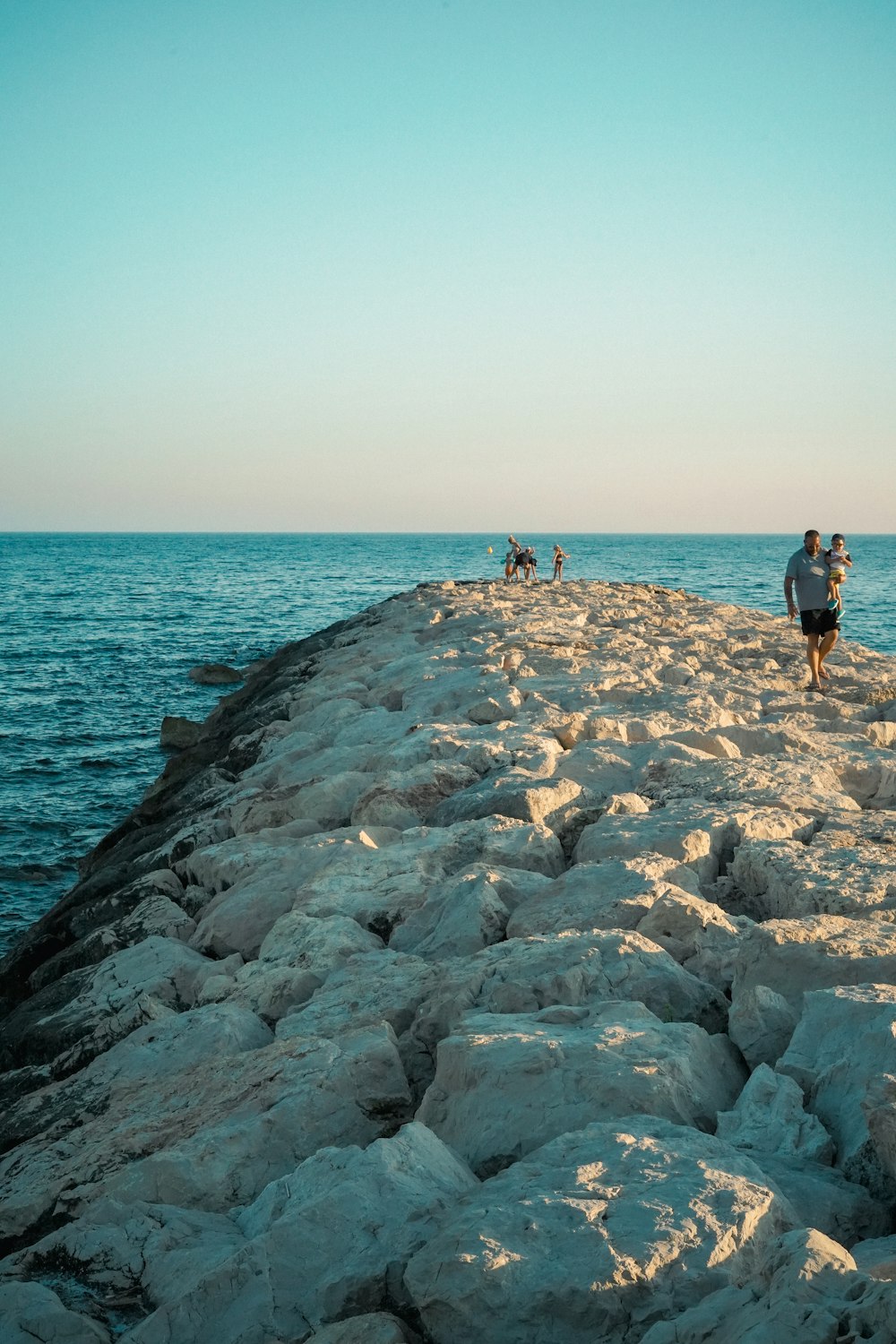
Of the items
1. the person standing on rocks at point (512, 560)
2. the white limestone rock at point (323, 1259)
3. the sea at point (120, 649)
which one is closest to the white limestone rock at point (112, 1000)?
the white limestone rock at point (323, 1259)

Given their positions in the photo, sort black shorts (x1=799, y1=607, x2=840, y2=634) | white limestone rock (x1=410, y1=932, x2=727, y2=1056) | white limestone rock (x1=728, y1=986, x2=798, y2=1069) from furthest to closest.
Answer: black shorts (x1=799, y1=607, x2=840, y2=634) → white limestone rock (x1=410, y1=932, x2=727, y2=1056) → white limestone rock (x1=728, y1=986, x2=798, y2=1069)

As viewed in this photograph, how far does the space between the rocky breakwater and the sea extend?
526 cm

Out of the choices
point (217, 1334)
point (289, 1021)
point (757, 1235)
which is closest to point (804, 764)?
point (289, 1021)

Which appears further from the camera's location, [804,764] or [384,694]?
[384,694]

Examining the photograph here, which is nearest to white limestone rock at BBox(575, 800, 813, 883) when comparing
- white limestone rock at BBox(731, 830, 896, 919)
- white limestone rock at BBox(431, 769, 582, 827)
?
white limestone rock at BBox(731, 830, 896, 919)

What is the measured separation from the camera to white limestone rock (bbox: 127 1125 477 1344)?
274 cm

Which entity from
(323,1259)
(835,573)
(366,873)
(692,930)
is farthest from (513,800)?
(835,573)

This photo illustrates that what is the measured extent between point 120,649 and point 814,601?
24.3m

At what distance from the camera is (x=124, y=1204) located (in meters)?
3.47

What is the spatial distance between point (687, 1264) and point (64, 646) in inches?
1213

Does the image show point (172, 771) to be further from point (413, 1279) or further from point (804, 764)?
point (413, 1279)

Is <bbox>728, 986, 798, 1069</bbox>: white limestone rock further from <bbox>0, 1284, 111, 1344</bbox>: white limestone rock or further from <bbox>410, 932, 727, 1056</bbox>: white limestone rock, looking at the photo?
<bbox>0, 1284, 111, 1344</bbox>: white limestone rock

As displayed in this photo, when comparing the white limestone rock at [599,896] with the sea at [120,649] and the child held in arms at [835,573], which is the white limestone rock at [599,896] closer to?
the child held in arms at [835,573]

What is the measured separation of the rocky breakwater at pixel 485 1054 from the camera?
2.61 metres
